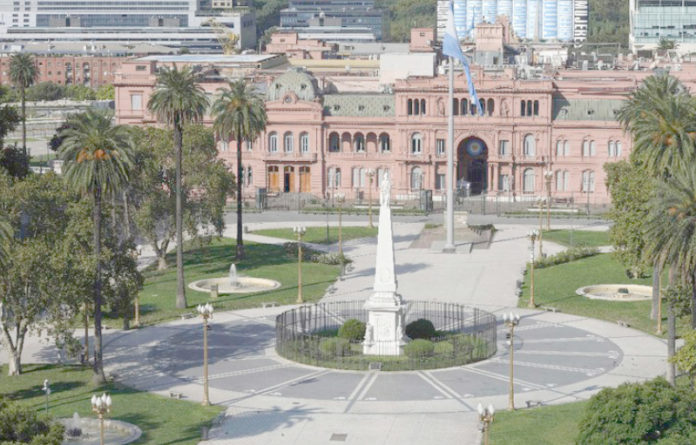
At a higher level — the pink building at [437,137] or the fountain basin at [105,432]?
the pink building at [437,137]

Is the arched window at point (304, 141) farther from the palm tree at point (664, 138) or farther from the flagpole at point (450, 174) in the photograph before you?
the palm tree at point (664, 138)

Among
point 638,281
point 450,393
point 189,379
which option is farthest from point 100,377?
point 638,281

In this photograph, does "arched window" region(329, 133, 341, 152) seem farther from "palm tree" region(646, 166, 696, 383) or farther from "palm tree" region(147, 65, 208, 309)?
"palm tree" region(646, 166, 696, 383)

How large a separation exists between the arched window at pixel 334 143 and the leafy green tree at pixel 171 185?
43548 millimetres

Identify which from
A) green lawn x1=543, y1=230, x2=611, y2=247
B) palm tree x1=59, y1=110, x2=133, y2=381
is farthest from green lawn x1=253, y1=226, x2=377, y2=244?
palm tree x1=59, y1=110, x2=133, y2=381

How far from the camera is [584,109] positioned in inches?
6594

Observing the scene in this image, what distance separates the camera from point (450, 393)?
3433 inches

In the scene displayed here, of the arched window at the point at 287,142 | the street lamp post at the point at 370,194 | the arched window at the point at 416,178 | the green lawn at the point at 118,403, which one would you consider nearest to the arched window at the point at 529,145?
the arched window at the point at 416,178

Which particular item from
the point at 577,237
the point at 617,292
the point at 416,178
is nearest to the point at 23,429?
the point at 617,292

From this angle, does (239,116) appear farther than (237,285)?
Yes

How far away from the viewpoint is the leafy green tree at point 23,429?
213 ft

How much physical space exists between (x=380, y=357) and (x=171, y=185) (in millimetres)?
37824

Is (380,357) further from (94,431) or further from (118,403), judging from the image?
(94,431)

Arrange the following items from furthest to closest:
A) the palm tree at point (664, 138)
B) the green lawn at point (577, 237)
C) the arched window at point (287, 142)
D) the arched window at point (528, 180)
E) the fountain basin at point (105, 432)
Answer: the arched window at point (287, 142)
the arched window at point (528, 180)
the green lawn at point (577, 237)
the palm tree at point (664, 138)
the fountain basin at point (105, 432)
